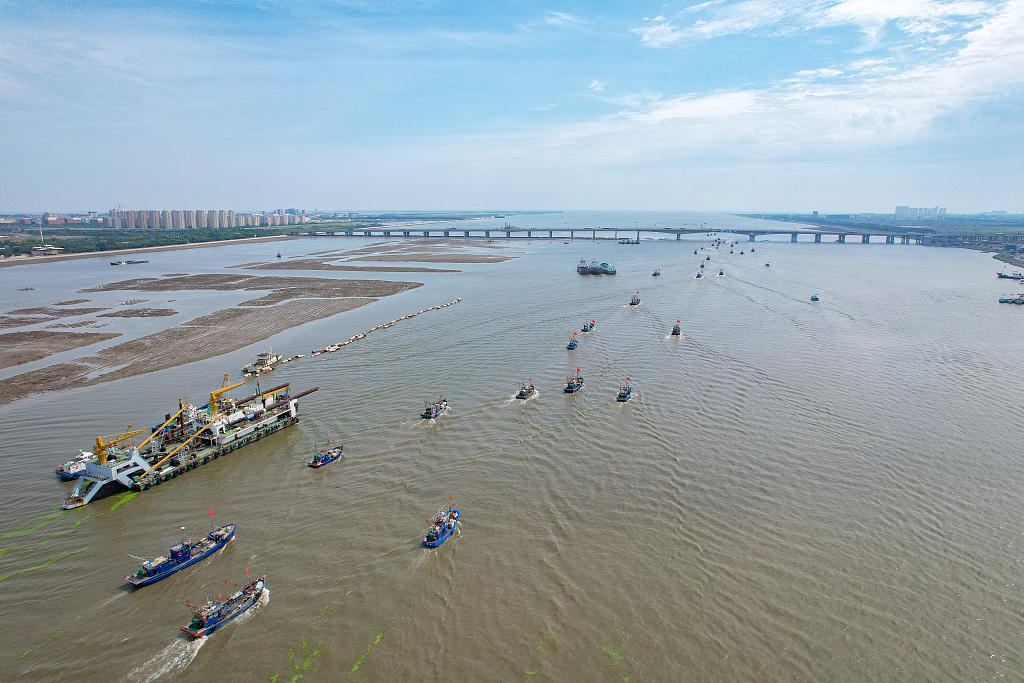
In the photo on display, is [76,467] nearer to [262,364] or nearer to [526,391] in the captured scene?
[262,364]

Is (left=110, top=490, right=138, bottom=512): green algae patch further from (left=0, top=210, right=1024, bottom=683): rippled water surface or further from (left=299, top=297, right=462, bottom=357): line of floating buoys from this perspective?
(left=299, top=297, right=462, bottom=357): line of floating buoys

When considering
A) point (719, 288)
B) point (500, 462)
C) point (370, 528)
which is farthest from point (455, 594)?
point (719, 288)

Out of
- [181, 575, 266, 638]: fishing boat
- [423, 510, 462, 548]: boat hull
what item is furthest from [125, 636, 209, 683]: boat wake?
[423, 510, 462, 548]: boat hull

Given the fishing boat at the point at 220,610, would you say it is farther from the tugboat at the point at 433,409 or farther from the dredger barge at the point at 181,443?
the tugboat at the point at 433,409

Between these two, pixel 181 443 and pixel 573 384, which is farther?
pixel 573 384

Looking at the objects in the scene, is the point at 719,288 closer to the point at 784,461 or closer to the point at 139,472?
the point at 784,461

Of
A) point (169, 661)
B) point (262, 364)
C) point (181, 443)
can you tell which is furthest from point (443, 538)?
point (262, 364)
